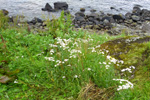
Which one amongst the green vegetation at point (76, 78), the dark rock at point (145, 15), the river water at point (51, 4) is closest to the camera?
the green vegetation at point (76, 78)

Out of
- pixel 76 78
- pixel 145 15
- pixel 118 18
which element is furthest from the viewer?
pixel 145 15

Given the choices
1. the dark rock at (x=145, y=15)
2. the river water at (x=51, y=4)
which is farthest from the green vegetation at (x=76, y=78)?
the dark rock at (x=145, y=15)

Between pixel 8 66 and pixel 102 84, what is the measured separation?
2.28 meters

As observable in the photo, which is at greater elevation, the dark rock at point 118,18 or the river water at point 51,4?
the river water at point 51,4

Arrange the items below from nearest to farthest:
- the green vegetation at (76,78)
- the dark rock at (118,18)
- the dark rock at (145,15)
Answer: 1. the green vegetation at (76,78)
2. the dark rock at (118,18)
3. the dark rock at (145,15)

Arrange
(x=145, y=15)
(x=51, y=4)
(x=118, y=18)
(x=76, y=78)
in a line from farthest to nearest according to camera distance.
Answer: (x=51, y=4) → (x=145, y=15) → (x=118, y=18) → (x=76, y=78)

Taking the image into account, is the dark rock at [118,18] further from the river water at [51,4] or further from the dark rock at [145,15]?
the dark rock at [145,15]

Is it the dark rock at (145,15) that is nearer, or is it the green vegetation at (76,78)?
the green vegetation at (76,78)

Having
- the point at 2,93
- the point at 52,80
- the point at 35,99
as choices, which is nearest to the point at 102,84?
the point at 52,80

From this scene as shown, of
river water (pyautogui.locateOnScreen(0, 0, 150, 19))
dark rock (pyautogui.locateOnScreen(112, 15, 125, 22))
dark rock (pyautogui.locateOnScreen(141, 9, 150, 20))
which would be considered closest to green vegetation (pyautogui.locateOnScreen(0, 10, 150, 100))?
river water (pyautogui.locateOnScreen(0, 0, 150, 19))

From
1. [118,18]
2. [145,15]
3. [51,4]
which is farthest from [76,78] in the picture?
[51,4]

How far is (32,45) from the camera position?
4480 millimetres

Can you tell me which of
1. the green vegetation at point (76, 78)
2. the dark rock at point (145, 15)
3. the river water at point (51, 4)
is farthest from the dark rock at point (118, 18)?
the green vegetation at point (76, 78)

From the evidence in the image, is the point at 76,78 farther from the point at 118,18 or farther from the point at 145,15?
the point at 145,15
